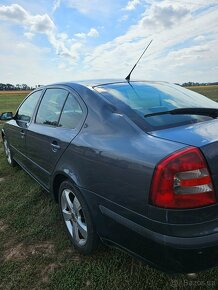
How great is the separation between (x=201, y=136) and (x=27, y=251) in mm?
2040

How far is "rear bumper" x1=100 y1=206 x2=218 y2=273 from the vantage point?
174cm

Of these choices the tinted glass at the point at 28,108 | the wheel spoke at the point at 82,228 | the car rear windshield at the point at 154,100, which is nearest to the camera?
the car rear windshield at the point at 154,100

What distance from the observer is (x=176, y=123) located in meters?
2.22

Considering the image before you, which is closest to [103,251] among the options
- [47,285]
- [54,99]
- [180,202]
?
[47,285]

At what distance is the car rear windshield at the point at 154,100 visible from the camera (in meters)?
2.26

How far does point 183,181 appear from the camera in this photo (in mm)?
1759

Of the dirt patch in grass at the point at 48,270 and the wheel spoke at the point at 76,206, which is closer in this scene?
the dirt patch in grass at the point at 48,270

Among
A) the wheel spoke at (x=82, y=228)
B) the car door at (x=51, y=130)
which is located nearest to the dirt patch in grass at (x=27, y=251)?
the wheel spoke at (x=82, y=228)

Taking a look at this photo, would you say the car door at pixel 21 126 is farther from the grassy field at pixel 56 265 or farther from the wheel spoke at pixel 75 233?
the wheel spoke at pixel 75 233

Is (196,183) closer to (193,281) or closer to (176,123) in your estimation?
(176,123)

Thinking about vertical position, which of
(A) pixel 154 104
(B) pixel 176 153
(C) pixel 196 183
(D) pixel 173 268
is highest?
(A) pixel 154 104

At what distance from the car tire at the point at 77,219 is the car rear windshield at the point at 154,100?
866 millimetres

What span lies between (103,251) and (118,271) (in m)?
0.31

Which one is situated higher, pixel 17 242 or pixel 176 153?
pixel 176 153
